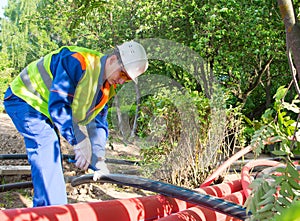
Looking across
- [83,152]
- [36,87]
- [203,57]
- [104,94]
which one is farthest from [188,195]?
[203,57]

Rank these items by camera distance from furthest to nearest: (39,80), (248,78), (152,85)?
1. (248,78)
2. (152,85)
3. (39,80)

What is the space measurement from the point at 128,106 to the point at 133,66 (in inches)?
25.8

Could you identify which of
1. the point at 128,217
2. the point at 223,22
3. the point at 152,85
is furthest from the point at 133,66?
the point at 223,22

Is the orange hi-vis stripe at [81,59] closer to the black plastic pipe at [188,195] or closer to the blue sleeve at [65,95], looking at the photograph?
the blue sleeve at [65,95]

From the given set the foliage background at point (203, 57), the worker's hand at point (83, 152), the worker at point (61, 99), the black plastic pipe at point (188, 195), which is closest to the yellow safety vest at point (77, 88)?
the worker at point (61, 99)

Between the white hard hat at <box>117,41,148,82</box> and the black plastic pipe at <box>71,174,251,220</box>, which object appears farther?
the white hard hat at <box>117,41,148,82</box>

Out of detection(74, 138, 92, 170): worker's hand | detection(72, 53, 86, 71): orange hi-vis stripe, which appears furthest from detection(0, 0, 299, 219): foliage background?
detection(74, 138, 92, 170): worker's hand

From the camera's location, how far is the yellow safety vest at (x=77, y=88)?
199 cm

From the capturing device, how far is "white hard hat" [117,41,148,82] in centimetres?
193

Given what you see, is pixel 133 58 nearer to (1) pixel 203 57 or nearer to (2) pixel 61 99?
(2) pixel 61 99

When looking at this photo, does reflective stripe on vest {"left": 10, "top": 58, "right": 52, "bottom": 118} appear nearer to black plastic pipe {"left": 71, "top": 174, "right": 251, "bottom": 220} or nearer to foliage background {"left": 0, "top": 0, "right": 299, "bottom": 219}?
foliage background {"left": 0, "top": 0, "right": 299, "bottom": 219}

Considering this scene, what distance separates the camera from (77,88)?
6.56ft

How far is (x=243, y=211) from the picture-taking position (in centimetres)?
146

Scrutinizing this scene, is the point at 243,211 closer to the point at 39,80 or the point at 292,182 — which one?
the point at 292,182
